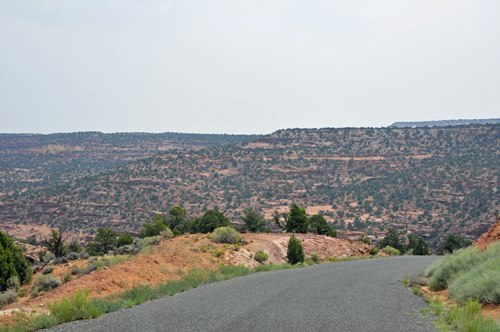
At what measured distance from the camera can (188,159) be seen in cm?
9775

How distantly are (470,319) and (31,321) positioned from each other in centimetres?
900

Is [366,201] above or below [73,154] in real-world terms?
below

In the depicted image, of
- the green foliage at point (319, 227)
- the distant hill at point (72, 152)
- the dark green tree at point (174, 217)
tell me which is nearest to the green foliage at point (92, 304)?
the dark green tree at point (174, 217)

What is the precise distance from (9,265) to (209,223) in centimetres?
2279

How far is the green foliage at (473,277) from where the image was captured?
7.45m

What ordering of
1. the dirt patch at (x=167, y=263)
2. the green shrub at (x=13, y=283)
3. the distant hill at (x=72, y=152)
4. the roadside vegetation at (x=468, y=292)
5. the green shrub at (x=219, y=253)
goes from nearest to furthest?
the roadside vegetation at (x=468, y=292) < the dirt patch at (x=167, y=263) < the green shrub at (x=13, y=283) < the green shrub at (x=219, y=253) < the distant hill at (x=72, y=152)

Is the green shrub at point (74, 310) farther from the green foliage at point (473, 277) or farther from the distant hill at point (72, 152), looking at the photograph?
the distant hill at point (72, 152)

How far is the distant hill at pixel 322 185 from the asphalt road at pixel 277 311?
45.6 metres

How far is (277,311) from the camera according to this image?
314 inches

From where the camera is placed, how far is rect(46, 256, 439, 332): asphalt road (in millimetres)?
6863

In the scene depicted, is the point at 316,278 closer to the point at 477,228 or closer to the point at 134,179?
the point at 477,228

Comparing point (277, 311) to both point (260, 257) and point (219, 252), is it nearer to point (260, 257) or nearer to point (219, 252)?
point (219, 252)


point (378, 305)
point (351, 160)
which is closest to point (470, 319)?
point (378, 305)

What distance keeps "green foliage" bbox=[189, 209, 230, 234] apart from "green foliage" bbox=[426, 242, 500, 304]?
2669cm
